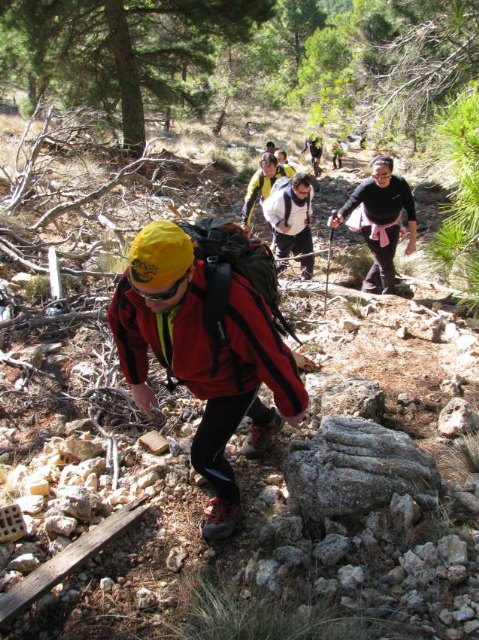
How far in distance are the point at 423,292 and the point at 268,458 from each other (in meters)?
3.84

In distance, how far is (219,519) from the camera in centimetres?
274

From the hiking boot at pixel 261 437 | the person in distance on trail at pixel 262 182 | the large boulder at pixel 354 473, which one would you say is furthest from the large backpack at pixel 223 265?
the person in distance on trail at pixel 262 182

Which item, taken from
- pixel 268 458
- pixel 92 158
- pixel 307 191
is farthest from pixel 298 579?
pixel 92 158

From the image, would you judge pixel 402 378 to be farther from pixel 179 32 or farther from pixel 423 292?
pixel 179 32

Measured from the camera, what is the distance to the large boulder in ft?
8.50

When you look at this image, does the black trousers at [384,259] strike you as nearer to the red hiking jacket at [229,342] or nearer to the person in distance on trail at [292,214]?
the person in distance on trail at [292,214]

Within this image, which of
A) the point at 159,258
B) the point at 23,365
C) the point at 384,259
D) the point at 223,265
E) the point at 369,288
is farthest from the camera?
the point at 369,288

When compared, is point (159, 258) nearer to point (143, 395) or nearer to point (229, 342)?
point (229, 342)

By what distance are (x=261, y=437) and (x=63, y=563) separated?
1.34 m

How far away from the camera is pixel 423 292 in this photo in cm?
636

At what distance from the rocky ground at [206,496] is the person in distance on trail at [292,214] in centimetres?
133

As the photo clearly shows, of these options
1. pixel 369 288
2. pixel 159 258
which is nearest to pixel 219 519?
pixel 159 258

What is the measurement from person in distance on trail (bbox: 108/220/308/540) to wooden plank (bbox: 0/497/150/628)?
0.44 metres

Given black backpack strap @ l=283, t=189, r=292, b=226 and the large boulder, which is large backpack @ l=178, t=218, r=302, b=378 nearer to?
the large boulder
